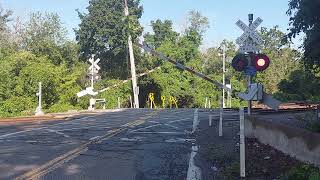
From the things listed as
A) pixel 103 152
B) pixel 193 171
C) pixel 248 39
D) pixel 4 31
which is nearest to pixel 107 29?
pixel 4 31

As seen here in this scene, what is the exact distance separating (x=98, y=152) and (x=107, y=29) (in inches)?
1845

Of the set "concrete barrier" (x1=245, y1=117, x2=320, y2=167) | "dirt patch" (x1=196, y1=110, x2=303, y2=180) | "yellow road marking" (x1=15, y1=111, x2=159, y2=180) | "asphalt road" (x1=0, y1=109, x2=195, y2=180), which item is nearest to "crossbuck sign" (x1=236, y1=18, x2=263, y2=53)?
"concrete barrier" (x1=245, y1=117, x2=320, y2=167)

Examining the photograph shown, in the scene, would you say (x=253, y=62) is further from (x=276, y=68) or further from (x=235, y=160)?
(x=276, y=68)

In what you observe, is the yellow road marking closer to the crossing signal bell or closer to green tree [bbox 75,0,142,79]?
the crossing signal bell

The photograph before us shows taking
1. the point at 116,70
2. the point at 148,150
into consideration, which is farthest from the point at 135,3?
the point at 148,150

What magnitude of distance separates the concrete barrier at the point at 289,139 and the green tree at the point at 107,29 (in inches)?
1757

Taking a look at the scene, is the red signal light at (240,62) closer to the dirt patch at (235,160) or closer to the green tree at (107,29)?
the dirt patch at (235,160)

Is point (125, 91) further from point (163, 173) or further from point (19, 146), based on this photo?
point (163, 173)

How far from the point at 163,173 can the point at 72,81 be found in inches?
1598

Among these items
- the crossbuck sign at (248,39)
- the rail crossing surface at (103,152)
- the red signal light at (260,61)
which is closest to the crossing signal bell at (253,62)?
the red signal light at (260,61)

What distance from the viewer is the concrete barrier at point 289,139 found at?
32.8 feet

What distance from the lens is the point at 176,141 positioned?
15844mm

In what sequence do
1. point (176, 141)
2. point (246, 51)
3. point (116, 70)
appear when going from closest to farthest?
point (246, 51) < point (176, 141) < point (116, 70)

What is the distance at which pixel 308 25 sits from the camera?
45.2 feet
